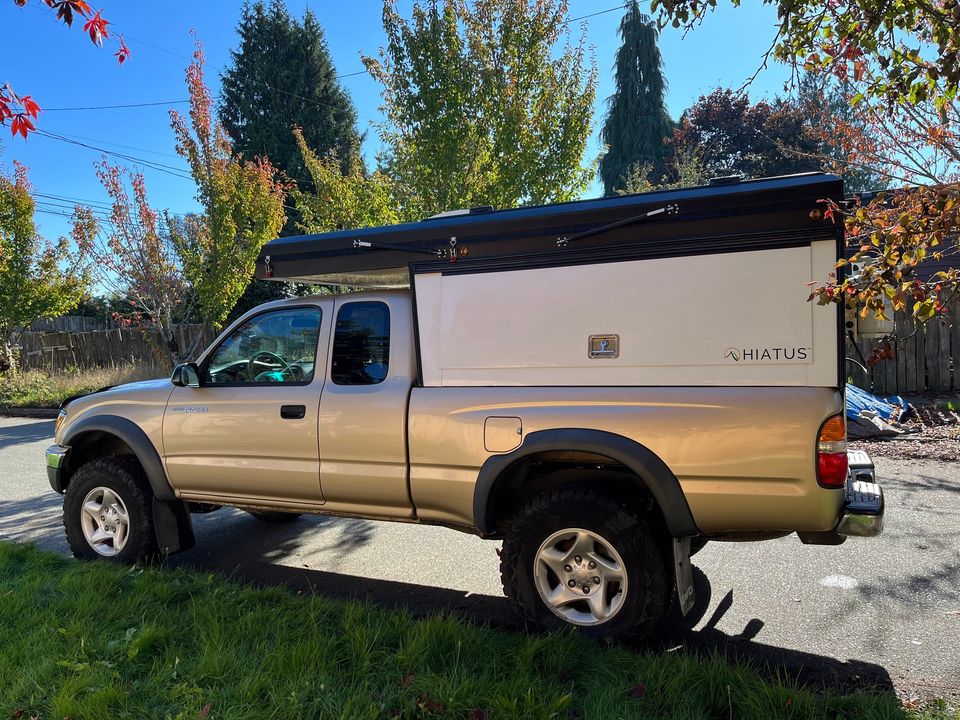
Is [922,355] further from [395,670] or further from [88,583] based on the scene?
[88,583]

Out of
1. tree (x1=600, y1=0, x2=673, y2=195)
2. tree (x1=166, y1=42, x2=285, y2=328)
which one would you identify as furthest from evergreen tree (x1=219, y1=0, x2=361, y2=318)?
tree (x1=600, y1=0, x2=673, y2=195)

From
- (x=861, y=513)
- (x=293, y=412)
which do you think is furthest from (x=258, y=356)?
(x=861, y=513)

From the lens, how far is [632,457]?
3.39 m

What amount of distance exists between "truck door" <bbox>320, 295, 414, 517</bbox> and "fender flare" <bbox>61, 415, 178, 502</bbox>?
4.30 ft

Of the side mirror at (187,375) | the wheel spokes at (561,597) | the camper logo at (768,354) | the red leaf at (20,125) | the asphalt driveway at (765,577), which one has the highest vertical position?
the red leaf at (20,125)

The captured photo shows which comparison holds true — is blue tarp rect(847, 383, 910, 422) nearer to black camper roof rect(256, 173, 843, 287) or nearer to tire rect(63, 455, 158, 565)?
black camper roof rect(256, 173, 843, 287)

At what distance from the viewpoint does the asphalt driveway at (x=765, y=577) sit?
141 inches

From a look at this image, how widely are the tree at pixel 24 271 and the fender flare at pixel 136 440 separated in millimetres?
14645

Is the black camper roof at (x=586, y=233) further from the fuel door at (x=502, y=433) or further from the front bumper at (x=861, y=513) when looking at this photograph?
the front bumper at (x=861, y=513)

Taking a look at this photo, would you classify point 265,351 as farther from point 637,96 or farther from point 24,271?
point 637,96

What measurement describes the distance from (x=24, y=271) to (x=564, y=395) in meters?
18.2

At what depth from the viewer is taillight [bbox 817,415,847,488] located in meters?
3.08

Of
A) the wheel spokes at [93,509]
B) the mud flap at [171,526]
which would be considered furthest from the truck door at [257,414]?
the wheel spokes at [93,509]

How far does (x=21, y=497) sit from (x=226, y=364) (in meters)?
4.36
